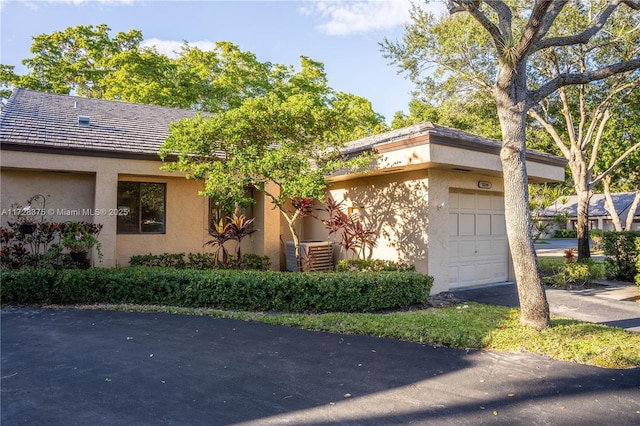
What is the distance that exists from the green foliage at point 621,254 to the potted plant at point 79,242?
14952 millimetres

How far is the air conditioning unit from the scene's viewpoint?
11133 millimetres

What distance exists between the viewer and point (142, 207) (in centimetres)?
1144

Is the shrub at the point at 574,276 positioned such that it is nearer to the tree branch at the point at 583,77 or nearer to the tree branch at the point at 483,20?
the tree branch at the point at 583,77

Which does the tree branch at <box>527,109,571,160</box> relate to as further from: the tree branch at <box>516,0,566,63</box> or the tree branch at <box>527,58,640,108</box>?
the tree branch at <box>516,0,566,63</box>

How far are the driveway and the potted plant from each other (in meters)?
2.88

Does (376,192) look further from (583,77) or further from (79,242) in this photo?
(79,242)

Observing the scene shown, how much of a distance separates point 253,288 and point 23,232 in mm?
5385

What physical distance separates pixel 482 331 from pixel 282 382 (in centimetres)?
351

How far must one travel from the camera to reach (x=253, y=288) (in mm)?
8055

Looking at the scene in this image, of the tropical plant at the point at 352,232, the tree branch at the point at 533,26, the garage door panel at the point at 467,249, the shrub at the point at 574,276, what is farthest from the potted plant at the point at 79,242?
the shrub at the point at 574,276

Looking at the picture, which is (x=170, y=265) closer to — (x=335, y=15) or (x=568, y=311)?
(x=335, y=15)

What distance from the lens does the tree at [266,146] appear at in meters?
9.05

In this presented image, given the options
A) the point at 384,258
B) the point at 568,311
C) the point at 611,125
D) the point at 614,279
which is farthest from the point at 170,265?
the point at 611,125

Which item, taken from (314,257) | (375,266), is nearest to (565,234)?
(314,257)
